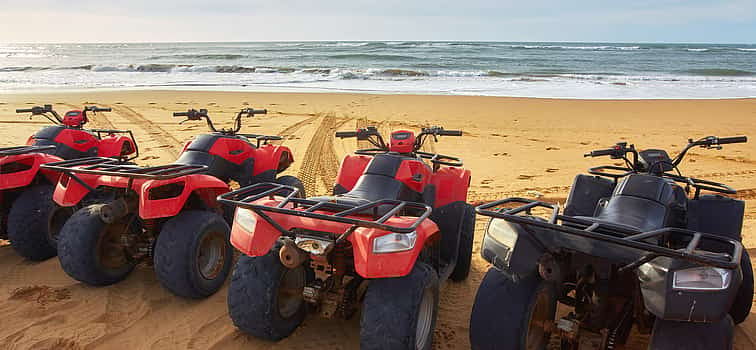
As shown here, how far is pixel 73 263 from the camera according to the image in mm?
3678

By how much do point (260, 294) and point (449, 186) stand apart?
→ 1.96m

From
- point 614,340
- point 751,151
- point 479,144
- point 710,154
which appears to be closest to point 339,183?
point 614,340

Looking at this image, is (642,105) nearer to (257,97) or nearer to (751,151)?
(751,151)

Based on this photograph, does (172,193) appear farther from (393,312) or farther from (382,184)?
(393,312)

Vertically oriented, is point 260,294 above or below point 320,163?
above

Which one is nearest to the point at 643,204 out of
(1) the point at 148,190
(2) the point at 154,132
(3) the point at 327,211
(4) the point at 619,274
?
(4) the point at 619,274

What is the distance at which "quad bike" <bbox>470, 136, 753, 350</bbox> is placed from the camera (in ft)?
6.64

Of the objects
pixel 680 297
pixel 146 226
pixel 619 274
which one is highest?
pixel 680 297

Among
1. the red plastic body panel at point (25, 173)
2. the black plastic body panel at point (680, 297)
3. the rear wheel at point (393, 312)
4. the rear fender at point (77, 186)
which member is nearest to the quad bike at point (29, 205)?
the red plastic body panel at point (25, 173)

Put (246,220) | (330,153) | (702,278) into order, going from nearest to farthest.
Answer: (702,278)
(246,220)
(330,153)

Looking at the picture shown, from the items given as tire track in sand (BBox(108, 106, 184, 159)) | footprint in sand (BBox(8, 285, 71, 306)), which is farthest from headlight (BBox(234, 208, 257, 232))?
tire track in sand (BBox(108, 106, 184, 159))

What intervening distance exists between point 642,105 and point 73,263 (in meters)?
16.2

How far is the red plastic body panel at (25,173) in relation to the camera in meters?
4.16

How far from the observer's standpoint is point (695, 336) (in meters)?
2.20
